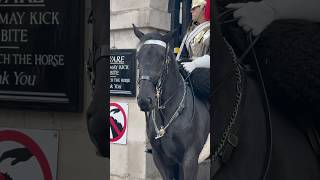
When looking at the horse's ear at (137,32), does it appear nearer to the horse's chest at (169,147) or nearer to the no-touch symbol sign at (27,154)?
the horse's chest at (169,147)

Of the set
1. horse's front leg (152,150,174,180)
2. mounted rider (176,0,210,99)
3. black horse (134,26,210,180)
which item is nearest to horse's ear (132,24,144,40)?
black horse (134,26,210,180)

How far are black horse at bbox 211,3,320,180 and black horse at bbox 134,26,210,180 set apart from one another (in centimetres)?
9

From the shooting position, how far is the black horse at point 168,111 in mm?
1285

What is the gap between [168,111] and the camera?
135cm

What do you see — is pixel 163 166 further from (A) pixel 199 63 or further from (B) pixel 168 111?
(A) pixel 199 63

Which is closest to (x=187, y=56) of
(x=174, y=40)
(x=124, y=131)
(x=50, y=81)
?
(x=174, y=40)

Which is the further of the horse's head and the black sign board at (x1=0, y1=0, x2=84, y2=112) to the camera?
the black sign board at (x1=0, y1=0, x2=84, y2=112)

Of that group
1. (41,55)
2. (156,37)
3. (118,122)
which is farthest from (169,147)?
(41,55)

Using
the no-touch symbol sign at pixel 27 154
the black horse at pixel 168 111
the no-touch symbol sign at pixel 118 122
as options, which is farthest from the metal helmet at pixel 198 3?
the no-touch symbol sign at pixel 27 154

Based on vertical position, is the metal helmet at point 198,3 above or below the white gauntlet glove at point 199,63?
above

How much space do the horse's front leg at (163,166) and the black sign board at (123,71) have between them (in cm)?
19

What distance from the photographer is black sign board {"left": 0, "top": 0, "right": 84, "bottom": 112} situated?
2012 mm

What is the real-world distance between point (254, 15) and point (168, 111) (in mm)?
394

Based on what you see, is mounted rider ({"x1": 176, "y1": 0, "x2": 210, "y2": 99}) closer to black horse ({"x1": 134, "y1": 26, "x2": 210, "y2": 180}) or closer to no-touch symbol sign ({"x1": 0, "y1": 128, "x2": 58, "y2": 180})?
black horse ({"x1": 134, "y1": 26, "x2": 210, "y2": 180})
